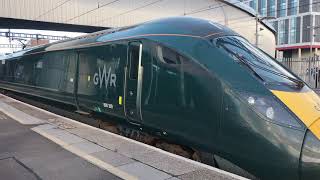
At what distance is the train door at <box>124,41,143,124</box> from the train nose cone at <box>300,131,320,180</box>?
319cm

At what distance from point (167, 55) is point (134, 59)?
42.3 inches

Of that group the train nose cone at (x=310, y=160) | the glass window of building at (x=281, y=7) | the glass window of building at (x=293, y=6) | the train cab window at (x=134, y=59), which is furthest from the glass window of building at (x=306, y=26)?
the train nose cone at (x=310, y=160)

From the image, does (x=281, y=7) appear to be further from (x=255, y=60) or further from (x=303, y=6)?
(x=255, y=60)

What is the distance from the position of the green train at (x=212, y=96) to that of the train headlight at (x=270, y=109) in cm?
1

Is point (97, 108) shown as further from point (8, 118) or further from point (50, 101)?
point (50, 101)

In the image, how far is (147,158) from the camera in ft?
20.3

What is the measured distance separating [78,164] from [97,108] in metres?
3.13

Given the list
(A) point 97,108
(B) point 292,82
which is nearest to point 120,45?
(A) point 97,108

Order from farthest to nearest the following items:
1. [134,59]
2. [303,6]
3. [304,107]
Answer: [303,6] < [134,59] < [304,107]

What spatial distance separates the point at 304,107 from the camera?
216 inches

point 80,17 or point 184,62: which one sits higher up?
point 80,17

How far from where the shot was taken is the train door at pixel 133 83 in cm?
739

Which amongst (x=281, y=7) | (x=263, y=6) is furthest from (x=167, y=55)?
(x=263, y=6)

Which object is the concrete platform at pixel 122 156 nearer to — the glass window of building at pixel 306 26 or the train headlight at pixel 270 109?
the train headlight at pixel 270 109
